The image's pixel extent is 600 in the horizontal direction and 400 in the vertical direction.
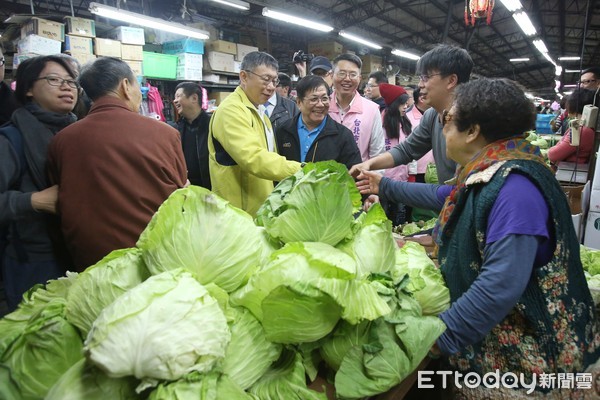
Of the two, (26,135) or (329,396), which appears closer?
(329,396)

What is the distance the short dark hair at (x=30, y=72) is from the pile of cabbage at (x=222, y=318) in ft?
4.91

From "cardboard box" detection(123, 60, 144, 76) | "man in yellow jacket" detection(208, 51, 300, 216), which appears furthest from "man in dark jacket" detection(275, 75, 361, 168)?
"cardboard box" detection(123, 60, 144, 76)

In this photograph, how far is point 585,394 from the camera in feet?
5.14

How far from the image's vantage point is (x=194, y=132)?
4.79 m

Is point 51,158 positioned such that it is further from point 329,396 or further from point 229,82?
point 229,82

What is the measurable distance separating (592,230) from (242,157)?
3.96 m

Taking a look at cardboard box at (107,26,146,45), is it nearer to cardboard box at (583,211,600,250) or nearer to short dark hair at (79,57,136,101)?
short dark hair at (79,57,136,101)

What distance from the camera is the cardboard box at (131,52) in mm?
7398

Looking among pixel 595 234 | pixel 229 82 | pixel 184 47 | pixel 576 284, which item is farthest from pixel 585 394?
pixel 229 82

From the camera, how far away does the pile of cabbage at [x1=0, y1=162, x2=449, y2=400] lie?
0.85 m

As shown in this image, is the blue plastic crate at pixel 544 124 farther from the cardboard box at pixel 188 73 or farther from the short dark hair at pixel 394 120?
the cardboard box at pixel 188 73

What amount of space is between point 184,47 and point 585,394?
8.96m

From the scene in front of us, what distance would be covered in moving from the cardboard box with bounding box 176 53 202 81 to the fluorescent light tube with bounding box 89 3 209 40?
0.46m

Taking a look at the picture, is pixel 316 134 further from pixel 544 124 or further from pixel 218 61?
pixel 544 124
